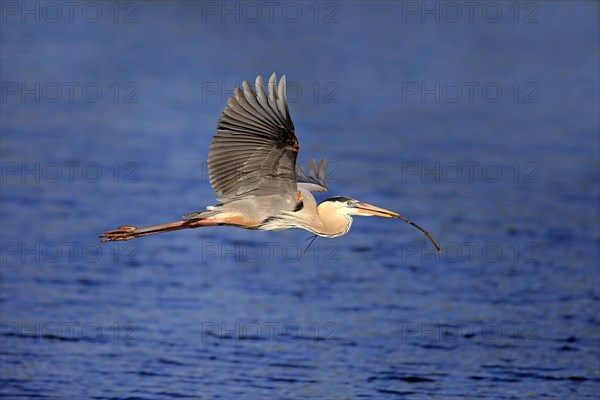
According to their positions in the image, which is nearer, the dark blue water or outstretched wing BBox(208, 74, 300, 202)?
outstretched wing BBox(208, 74, 300, 202)

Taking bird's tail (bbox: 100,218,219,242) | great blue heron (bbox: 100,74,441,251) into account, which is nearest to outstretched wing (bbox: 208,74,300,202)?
great blue heron (bbox: 100,74,441,251)

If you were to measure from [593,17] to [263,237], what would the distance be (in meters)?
16.4

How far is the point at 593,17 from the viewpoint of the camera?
31422mm

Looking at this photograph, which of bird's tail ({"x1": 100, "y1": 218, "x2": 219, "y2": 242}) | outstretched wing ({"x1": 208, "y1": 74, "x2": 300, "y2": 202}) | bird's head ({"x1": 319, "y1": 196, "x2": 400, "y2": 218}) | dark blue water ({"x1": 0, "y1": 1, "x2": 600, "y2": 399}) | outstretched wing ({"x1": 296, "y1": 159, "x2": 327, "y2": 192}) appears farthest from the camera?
dark blue water ({"x1": 0, "y1": 1, "x2": 600, "y2": 399})

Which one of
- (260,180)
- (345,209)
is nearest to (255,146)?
(260,180)

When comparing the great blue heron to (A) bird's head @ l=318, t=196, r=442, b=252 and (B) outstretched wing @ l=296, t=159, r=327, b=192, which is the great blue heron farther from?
(B) outstretched wing @ l=296, t=159, r=327, b=192

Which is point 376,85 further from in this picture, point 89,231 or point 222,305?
point 222,305

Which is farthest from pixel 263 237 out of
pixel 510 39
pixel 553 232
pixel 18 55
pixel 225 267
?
pixel 510 39

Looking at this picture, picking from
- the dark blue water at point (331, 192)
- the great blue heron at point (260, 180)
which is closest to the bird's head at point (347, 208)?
the great blue heron at point (260, 180)

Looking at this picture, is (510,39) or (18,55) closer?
(18,55)

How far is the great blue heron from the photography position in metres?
9.39

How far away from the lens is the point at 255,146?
31.6 ft

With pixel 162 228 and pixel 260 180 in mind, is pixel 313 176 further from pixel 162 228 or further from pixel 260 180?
pixel 162 228

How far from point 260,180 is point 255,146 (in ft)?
1.38
